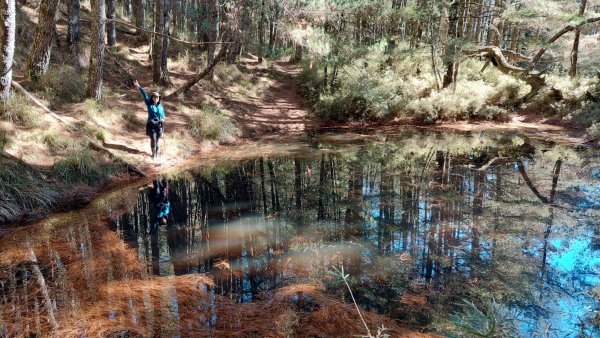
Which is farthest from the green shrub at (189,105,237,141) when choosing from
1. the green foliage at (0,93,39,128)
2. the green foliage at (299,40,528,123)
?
the green foliage at (299,40,528,123)

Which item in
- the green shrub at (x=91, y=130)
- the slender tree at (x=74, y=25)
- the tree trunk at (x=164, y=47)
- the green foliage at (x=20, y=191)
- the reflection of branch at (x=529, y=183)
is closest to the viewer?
the green foliage at (x=20, y=191)

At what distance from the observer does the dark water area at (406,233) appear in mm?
4785

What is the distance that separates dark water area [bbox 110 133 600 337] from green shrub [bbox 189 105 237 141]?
2.25 meters

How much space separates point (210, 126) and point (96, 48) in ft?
13.6

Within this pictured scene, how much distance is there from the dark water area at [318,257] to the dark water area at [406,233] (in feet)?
0.10

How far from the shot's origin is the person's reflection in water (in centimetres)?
752

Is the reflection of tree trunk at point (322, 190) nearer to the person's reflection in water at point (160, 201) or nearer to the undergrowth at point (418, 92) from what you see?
the person's reflection in water at point (160, 201)

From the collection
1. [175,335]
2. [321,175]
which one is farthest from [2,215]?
[321,175]

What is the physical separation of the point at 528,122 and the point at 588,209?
11.1 meters

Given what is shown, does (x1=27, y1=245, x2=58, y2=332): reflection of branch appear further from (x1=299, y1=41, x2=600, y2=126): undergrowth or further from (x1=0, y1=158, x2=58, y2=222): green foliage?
(x1=299, y1=41, x2=600, y2=126): undergrowth

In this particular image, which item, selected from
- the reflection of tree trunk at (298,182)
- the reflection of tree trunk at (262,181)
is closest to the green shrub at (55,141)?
the reflection of tree trunk at (262,181)

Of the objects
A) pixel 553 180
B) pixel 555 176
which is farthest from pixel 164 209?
pixel 555 176

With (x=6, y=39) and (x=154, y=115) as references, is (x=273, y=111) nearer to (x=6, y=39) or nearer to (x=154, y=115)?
(x=154, y=115)

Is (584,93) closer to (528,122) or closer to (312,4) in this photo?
(528,122)
